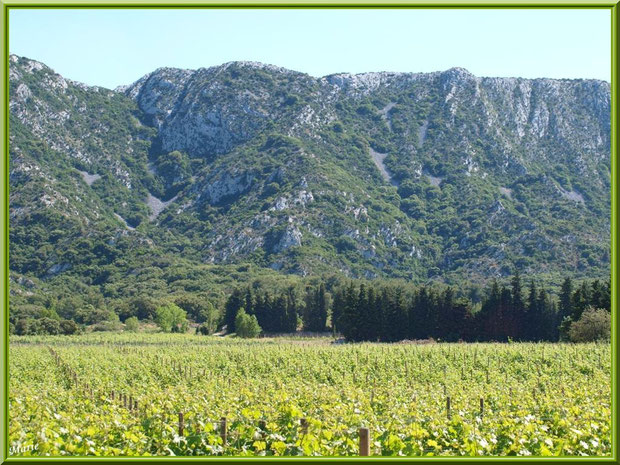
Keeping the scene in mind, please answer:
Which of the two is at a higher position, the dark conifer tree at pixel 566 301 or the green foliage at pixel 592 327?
the dark conifer tree at pixel 566 301

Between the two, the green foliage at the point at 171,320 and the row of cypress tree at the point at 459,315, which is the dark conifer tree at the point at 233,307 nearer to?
the green foliage at the point at 171,320

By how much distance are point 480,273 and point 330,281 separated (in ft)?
124

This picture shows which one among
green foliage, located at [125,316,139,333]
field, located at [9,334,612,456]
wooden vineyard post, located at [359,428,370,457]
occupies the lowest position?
green foliage, located at [125,316,139,333]

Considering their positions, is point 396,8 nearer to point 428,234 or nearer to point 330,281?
point 330,281

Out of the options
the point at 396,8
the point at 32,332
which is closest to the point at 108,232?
the point at 32,332

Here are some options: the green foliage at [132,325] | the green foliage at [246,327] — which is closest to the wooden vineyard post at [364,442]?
A: the green foliage at [246,327]

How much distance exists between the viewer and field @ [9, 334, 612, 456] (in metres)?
11.8

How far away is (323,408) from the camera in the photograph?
15391 mm

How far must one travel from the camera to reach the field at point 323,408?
11828 mm

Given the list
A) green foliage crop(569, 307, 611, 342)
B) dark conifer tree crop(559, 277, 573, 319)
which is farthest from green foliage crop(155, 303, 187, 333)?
green foliage crop(569, 307, 611, 342)

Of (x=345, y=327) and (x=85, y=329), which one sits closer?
(x=345, y=327)

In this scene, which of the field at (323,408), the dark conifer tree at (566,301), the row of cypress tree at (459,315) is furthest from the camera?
the row of cypress tree at (459,315)

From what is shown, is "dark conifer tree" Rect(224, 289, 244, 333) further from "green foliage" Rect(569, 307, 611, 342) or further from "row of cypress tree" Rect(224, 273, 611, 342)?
"green foliage" Rect(569, 307, 611, 342)

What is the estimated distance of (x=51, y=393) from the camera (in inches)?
849
